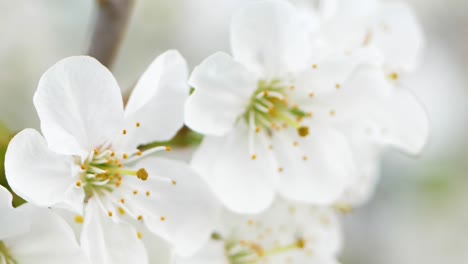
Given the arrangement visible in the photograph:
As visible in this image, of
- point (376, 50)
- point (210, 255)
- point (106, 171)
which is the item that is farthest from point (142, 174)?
point (376, 50)

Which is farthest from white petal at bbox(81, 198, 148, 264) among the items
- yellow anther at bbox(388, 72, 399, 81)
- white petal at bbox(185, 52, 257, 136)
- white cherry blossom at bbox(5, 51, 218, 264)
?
yellow anther at bbox(388, 72, 399, 81)

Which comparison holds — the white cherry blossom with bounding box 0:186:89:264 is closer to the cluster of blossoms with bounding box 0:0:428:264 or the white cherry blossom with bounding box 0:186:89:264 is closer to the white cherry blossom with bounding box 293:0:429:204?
the cluster of blossoms with bounding box 0:0:428:264

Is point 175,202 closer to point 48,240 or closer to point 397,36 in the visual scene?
point 48,240

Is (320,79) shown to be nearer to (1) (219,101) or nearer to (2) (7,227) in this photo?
(1) (219,101)

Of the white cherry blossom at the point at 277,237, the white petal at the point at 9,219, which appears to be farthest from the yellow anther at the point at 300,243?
the white petal at the point at 9,219

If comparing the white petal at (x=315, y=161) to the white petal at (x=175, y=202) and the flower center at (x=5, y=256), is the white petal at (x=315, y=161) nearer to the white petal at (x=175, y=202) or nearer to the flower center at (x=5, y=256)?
the white petal at (x=175, y=202)

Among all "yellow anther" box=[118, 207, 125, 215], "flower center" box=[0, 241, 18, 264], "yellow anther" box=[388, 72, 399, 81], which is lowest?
"flower center" box=[0, 241, 18, 264]
